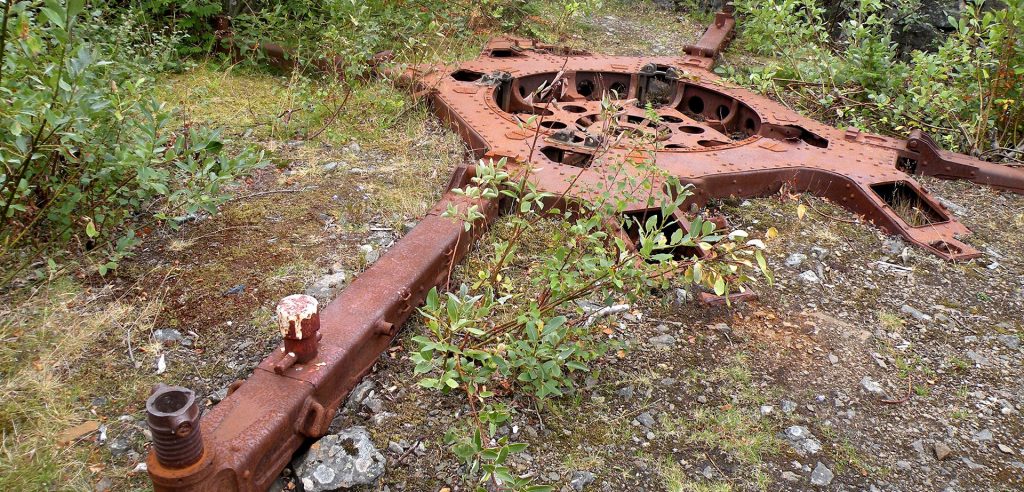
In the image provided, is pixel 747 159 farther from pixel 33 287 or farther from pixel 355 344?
pixel 33 287

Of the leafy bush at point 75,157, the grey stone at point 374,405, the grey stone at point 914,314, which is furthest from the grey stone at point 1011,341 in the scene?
the leafy bush at point 75,157

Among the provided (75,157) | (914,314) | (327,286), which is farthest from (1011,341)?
(75,157)

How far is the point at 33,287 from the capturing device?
2.54m

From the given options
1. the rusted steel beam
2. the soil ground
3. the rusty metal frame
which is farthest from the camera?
the soil ground

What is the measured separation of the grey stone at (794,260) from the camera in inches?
127

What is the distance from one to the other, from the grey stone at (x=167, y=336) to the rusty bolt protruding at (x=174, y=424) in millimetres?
956

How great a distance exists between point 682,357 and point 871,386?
63cm

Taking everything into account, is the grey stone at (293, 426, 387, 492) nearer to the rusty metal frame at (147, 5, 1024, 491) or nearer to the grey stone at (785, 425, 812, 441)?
the rusty metal frame at (147, 5, 1024, 491)

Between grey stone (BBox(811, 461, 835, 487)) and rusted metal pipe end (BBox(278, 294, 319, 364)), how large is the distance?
146 cm

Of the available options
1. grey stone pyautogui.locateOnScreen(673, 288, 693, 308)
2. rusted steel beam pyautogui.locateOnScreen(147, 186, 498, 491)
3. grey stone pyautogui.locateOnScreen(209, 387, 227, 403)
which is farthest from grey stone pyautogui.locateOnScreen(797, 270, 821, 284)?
grey stone pyautogui.locateOnScreen(209, 387, 227, 403)

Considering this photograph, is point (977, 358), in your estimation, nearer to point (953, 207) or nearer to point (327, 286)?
point (953, 207)

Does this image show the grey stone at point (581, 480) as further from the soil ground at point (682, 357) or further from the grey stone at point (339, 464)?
the grey stone at point (339, 464)

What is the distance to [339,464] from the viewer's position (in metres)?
2.08

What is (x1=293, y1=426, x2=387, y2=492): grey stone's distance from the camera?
2035mm
